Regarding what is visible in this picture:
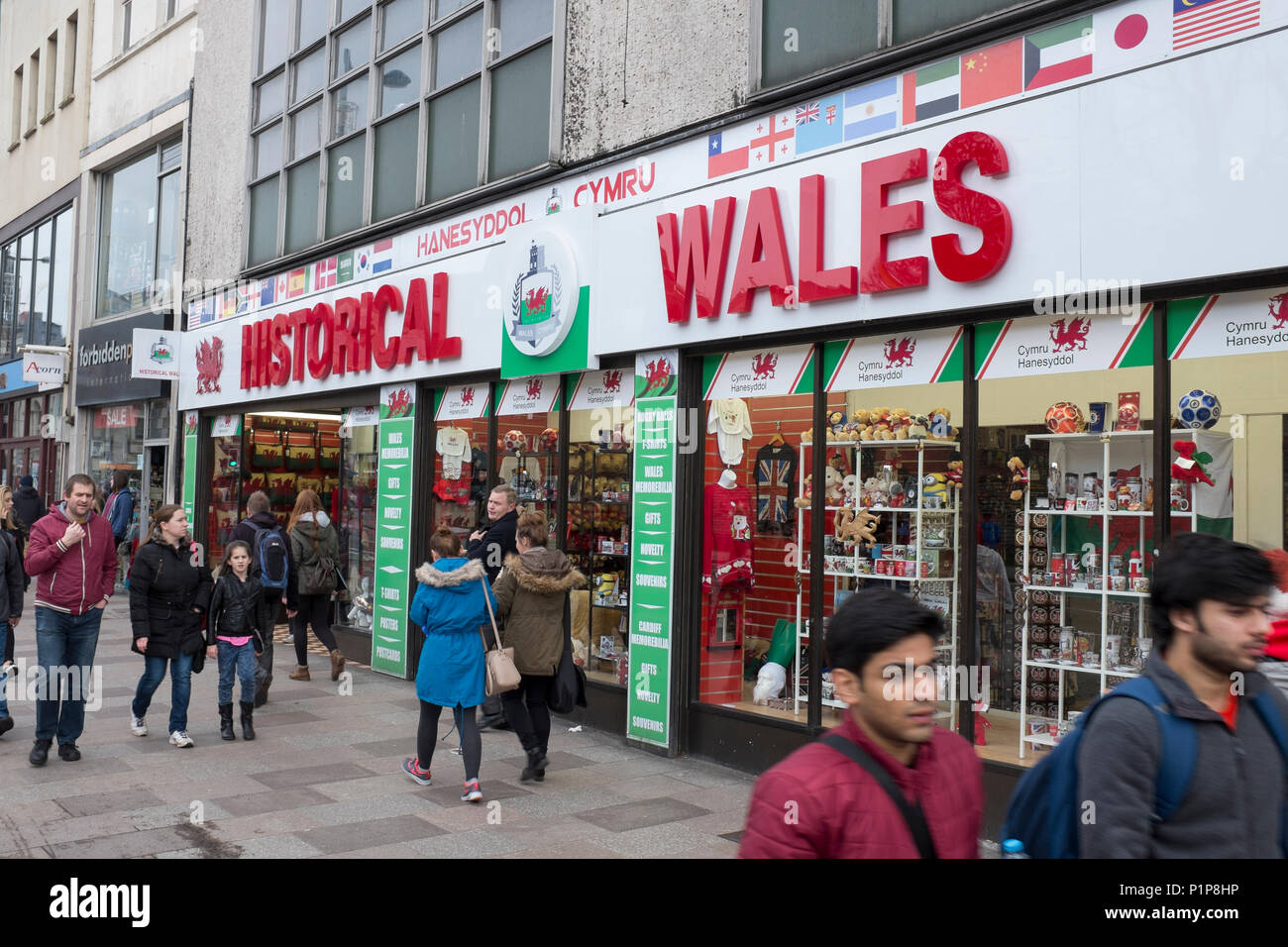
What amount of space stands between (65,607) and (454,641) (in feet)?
10.0

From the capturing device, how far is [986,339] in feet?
23.1

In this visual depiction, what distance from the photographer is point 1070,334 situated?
260 inches

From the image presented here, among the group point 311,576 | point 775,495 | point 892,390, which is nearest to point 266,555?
point 311,576

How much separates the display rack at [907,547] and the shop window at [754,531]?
4 cm

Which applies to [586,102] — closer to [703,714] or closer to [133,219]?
[703,714]

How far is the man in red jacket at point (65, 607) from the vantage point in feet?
26.6

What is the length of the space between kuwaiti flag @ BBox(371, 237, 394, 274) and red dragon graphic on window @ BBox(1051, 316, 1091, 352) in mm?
8343

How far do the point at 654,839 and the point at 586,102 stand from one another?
655cm

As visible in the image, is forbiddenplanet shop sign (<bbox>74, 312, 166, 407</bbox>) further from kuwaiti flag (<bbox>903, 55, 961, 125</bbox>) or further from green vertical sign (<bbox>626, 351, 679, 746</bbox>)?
kuwaiti flag (<bbox>903, 55, 961, 125</bbox>)

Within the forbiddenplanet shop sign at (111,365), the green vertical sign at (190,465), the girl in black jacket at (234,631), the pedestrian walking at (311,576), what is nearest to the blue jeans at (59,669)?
the girl in black jacket at (234,631)

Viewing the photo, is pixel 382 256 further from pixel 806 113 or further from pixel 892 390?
pixel 892 390

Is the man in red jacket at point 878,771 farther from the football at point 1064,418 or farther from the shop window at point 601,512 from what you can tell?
the shop window at point 601,512
